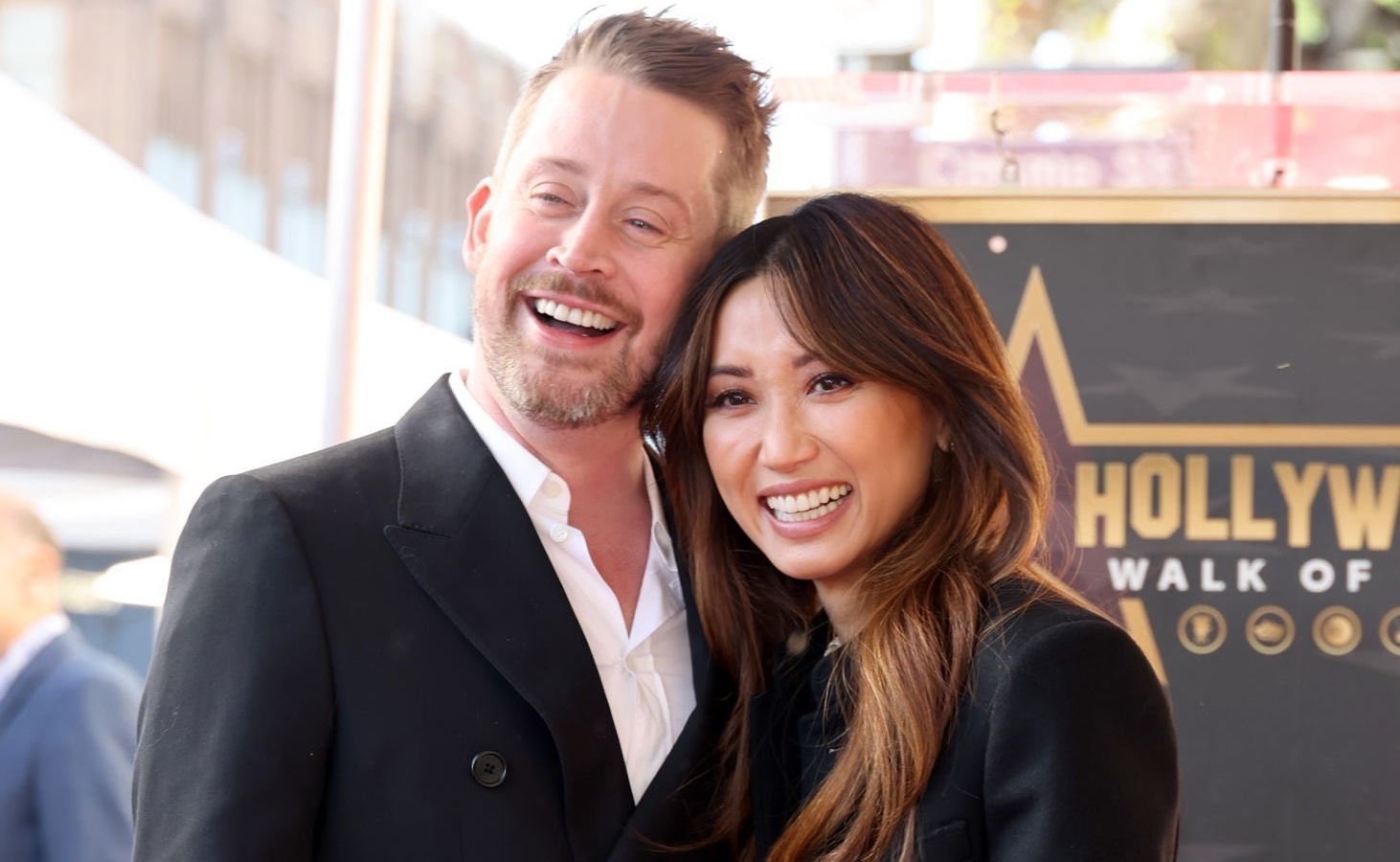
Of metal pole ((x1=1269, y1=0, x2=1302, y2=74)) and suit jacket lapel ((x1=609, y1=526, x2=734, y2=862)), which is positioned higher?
metal pole ((x1=1269, y1=0, x2=1302, y2=74))

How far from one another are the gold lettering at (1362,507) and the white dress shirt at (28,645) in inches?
129

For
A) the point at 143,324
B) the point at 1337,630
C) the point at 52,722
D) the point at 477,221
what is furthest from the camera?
the point at 143,324

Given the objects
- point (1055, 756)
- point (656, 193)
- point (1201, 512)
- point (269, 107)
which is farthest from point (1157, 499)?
point (269, 107)

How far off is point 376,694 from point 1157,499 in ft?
4.08

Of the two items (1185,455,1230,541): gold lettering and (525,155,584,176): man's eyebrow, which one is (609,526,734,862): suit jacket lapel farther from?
(1185,455,1230,541): gold lettering

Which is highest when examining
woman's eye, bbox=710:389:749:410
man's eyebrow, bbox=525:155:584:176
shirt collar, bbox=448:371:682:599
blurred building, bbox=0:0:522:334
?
blurred building, bbox=0:0:522:334

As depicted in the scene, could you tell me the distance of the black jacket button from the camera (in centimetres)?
194

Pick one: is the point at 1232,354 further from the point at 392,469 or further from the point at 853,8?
the point at 853,8

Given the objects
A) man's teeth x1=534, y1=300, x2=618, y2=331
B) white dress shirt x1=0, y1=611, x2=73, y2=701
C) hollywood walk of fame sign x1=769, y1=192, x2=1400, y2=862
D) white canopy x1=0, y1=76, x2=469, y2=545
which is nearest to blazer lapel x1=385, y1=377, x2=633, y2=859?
man's teeth x1=534, y1=300, x2=618, y2=331

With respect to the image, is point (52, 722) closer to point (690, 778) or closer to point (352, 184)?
point (352, 184)

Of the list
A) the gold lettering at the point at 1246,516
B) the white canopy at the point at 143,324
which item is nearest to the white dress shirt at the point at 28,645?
the white canopy at the point at 143,324

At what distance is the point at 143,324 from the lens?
15.8ft

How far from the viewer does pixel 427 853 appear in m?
1.91

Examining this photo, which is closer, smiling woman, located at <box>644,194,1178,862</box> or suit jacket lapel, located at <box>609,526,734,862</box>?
smiling woman, located at <box>644,194,1178,862</box>
